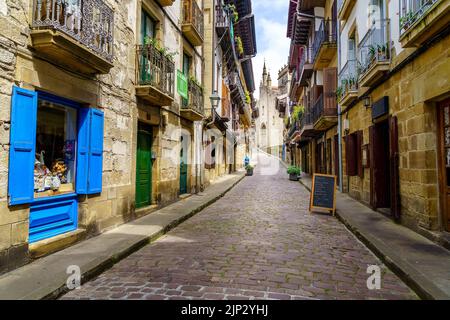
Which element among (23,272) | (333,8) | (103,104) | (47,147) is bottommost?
(23,272)

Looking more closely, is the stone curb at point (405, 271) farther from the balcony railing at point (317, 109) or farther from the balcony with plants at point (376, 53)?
the balcony railing at point (317, 109)

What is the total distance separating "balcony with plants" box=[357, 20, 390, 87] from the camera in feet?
24.8

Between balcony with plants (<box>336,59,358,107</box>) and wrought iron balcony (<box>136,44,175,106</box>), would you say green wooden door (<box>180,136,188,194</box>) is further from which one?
balcony with plants (<box>336,59,358,107</box>)

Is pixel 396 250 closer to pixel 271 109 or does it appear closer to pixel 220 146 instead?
pixel 220 146

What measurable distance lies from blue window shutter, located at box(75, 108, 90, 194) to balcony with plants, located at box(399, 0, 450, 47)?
581 cm

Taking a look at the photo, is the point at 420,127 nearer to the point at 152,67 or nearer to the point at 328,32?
the point at 152,67

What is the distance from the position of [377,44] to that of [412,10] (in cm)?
237

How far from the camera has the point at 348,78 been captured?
445 inches

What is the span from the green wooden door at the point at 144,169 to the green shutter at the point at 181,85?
2386 mm

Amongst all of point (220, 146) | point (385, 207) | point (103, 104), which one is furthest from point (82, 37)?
point (220, 146)

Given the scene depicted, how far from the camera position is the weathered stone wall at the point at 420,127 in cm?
545

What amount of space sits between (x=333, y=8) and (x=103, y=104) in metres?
12.2

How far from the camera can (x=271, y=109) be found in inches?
2709

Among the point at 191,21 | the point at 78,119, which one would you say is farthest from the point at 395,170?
the point at 191,21
